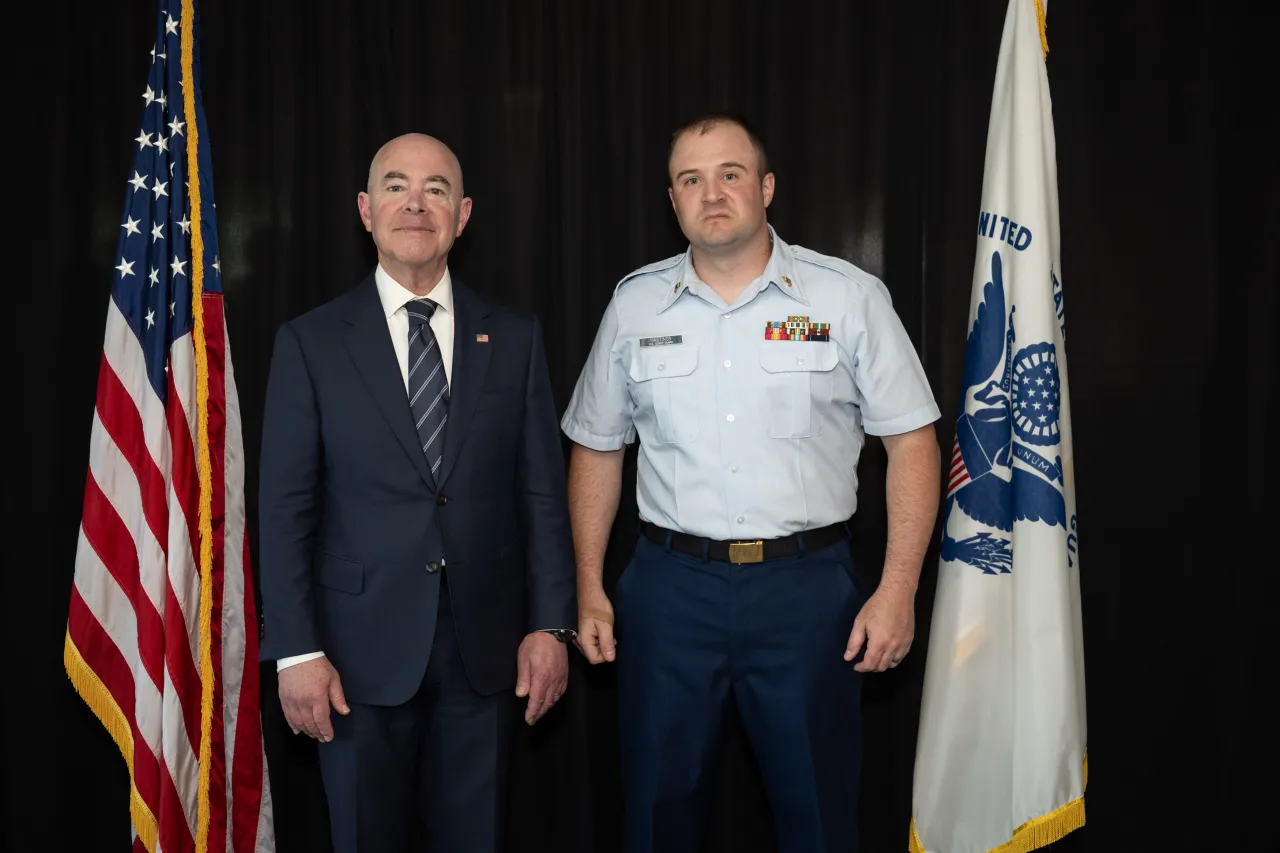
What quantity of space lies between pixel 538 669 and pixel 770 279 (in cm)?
94

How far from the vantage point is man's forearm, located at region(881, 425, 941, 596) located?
2.07 meters

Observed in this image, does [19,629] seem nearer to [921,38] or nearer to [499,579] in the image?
[499,579]

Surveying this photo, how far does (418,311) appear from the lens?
6.40 ft

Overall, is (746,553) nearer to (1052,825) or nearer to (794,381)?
(794,381)

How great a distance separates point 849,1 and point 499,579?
178 centimetres

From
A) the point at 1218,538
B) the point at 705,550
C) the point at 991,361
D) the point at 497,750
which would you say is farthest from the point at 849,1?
the point at 497,750

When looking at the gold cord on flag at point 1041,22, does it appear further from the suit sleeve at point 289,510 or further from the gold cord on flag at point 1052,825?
the suit sleeve at point 289,510

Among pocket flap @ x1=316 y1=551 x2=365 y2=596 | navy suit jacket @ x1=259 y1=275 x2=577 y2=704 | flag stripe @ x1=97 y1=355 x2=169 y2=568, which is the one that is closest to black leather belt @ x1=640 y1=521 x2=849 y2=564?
navy suit jacket @ x1=259 y1=275 x2=577 y2=704

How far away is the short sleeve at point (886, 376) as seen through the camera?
208cm

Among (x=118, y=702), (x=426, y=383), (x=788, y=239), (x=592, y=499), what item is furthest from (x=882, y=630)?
(x=118, y=702)

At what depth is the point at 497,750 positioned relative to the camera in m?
1.93

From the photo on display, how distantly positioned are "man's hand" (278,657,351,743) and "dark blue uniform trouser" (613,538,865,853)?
0.63 meters

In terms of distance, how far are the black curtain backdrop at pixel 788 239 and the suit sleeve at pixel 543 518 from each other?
0.69 m

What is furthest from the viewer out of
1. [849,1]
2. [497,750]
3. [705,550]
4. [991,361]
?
[849,1]
